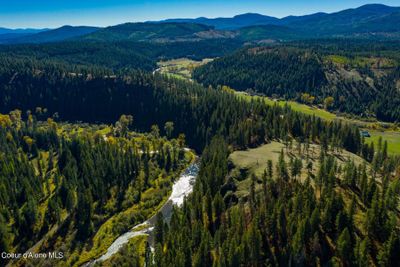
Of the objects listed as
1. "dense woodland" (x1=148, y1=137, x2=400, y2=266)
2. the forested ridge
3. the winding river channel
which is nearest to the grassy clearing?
"dense woodland" (x1=148, y1=137, x2=400, y2=266)

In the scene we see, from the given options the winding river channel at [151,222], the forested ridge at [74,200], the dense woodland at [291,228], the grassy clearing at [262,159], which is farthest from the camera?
the grassy clearing at [262,159]

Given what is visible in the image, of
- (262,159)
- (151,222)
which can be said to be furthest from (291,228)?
(151,222)

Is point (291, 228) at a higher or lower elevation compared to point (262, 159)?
higher

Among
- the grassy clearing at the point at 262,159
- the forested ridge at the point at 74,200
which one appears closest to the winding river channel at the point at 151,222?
the forested ridge at the point at 74,200

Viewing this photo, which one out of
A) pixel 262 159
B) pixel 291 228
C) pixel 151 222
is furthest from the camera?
pixel 262 159

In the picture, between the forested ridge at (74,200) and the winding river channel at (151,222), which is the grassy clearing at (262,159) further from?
the forested ridge at (74,200)

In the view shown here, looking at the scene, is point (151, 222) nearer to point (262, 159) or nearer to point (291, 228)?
point (262, 159)

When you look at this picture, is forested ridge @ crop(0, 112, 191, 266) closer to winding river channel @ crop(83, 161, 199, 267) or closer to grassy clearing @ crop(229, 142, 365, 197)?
winding river channel @ crop(83, 161, 199, 267)

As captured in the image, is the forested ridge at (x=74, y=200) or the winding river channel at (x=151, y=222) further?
A: the forested ridge at (x=74, y=200)

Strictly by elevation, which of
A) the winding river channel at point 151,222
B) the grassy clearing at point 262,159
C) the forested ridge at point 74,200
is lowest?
the winding river channel at point 151,222

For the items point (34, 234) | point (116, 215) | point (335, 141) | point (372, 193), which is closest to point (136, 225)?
point (116, 215)

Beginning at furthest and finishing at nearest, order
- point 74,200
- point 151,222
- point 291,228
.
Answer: point 74,200
point 151,222
point 291,228
